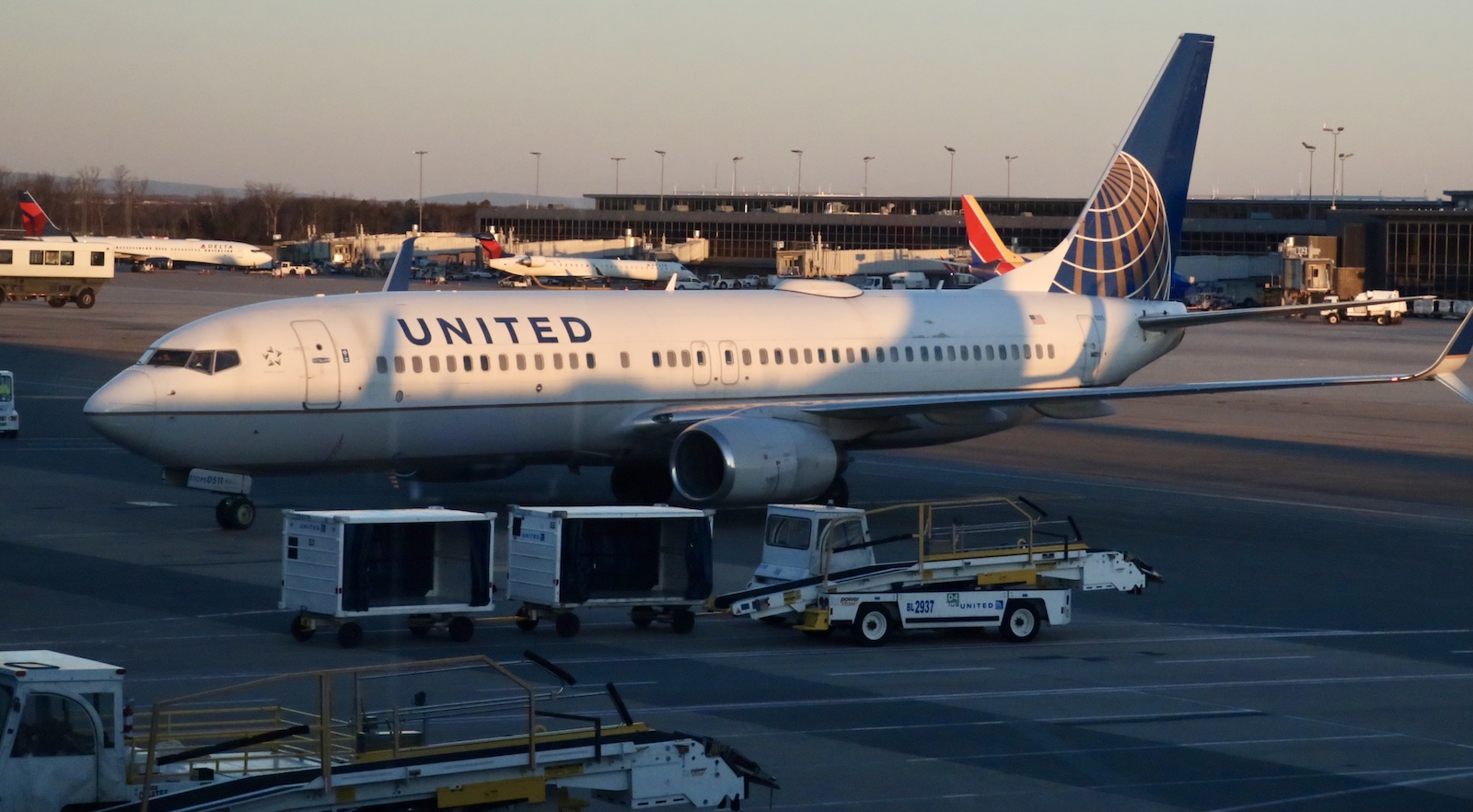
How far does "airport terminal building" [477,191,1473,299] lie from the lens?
126938 millimetres

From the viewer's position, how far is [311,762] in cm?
1186

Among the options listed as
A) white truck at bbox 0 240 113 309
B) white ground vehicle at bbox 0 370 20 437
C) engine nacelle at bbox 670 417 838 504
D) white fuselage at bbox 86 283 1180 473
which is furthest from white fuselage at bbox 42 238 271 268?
engine nacelle at bbox 670 417 838 504

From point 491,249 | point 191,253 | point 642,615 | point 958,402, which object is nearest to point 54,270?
point 491,249

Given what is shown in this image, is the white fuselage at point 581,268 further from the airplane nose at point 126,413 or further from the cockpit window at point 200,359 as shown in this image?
the airplane nose at point 126,413

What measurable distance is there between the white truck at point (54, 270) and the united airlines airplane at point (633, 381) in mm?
68130

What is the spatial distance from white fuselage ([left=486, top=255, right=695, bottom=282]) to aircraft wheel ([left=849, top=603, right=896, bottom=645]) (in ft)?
360

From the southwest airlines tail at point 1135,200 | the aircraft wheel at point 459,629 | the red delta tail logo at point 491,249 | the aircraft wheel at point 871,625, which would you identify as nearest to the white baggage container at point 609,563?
the aircraft wheel at point 459,629

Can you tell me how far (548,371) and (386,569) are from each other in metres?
8.72

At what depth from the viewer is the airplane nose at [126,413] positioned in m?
25.1

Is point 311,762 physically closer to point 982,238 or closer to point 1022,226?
point 982,238

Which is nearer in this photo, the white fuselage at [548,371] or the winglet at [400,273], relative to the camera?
the white fuselage at [548,371]

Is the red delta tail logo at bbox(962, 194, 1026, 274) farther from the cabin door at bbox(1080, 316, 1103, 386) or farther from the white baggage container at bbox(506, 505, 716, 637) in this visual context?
the white baggage container at bbox(506, 505, 716, 637)

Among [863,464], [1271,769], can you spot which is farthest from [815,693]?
[863,464]

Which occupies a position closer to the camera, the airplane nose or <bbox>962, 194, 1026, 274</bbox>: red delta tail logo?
the airplane nose
